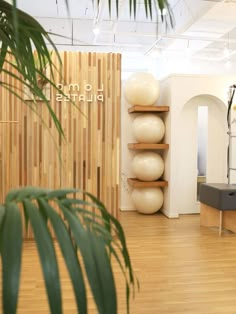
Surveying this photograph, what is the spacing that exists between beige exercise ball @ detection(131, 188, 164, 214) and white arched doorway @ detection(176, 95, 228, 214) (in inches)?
19.1

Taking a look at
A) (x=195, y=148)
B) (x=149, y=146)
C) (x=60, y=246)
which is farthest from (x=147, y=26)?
(x=60, y=246)

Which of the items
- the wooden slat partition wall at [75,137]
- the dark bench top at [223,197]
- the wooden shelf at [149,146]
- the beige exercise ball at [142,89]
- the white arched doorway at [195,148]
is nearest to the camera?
the wooden slat partition wall at [75,137]

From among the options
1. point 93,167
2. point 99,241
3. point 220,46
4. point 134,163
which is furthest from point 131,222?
point 220,46

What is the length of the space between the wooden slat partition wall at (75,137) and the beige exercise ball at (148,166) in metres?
1.49

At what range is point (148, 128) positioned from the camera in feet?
22.2

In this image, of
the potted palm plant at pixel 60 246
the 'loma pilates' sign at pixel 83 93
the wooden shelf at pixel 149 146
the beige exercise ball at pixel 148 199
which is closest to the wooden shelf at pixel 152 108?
the wooden shelf at pixel 149 146

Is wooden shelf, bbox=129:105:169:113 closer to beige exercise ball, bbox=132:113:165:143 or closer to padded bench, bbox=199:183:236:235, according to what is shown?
beige exercise ball, bbox=132:113:165:143

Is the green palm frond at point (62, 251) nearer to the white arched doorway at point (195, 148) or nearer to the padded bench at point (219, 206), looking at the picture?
the padded bench at point (219, 206)

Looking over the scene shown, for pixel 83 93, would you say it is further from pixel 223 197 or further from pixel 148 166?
pixel 223 197

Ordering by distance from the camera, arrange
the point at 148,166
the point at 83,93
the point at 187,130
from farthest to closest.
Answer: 1. the point at 187,130
2. the point at 148,166
3. the point at 83,93

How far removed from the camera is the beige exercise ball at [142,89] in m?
6.75

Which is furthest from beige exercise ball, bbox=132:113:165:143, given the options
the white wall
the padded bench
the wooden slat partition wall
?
the wooden slat partition wall

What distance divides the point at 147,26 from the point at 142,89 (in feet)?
13.7

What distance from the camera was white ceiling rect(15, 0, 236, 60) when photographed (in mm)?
7781
